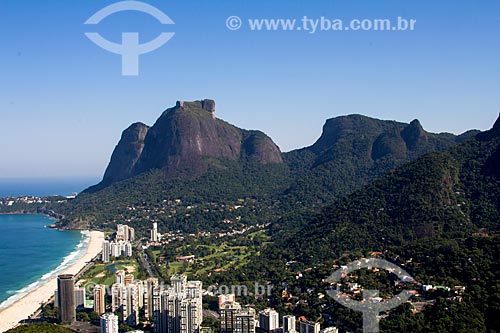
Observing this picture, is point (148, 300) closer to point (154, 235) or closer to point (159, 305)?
point (159, 305)

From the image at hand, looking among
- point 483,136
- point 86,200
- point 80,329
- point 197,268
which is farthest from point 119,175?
point 80,329

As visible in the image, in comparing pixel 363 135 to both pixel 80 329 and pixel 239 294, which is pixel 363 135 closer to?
pixel 239 294

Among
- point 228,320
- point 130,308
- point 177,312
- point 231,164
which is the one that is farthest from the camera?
point 231,164

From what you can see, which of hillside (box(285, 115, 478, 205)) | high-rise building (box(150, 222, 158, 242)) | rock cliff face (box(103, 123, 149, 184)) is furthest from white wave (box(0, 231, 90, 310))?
rock cliff face (box(103, 123, 149, 184))

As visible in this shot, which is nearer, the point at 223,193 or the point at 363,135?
the point at 223,193

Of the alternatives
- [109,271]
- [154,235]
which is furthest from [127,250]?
[154,235]
